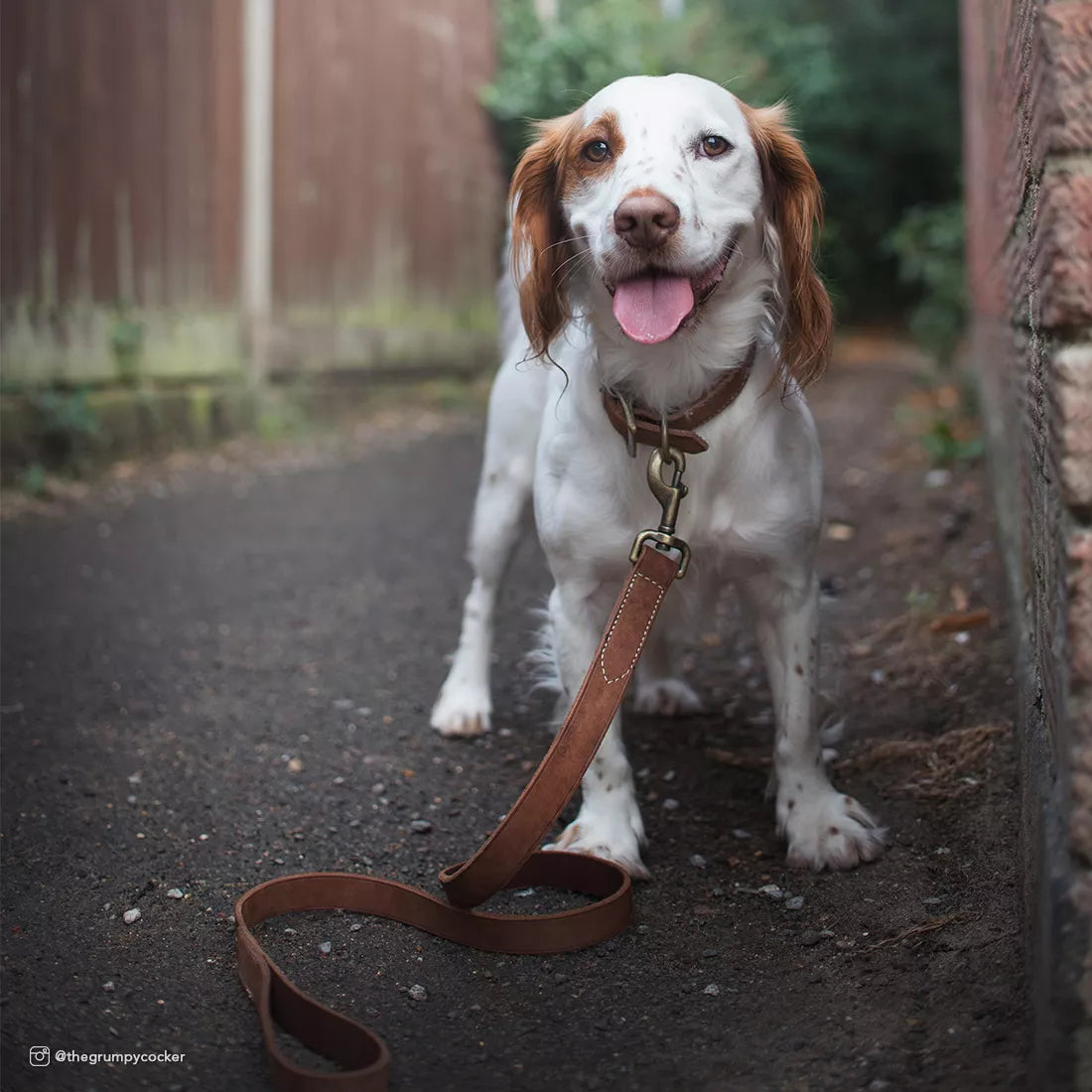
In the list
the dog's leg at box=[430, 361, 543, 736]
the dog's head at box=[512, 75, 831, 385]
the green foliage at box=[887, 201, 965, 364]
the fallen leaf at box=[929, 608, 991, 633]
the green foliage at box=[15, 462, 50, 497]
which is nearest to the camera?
the dog's head at box=[512, 75, 831, 385]

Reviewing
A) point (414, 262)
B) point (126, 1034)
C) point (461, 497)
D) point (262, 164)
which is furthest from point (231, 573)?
point (414, 262)

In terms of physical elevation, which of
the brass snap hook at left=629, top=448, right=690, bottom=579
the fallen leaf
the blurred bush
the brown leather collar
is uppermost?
the blurred bush

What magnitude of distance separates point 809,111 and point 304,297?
5960 mm

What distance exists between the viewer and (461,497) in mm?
5652

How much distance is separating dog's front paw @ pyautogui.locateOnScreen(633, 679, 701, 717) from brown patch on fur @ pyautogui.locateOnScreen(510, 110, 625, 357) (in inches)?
39.5

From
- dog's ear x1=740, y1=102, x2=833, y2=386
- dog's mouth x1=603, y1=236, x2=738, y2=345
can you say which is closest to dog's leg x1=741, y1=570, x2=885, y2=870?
dog's ear x1=740, y1=102, x2=833, y2=386

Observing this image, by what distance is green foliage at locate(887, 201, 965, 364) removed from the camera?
7973 mm

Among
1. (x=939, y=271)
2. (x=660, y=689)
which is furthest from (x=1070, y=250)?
(x=939, y=271)

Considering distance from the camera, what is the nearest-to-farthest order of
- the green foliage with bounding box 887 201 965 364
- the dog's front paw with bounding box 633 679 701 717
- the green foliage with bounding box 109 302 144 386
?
the dog's front paw with bounding box 633 679 701 717 → the green foliage with bounding box 109 302 144 386 → the green foliage with bounding box 887 201 965 364

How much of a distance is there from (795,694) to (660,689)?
0.69 m

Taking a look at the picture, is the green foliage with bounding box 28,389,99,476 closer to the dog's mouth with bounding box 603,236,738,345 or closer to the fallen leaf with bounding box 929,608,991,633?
the fallen leaf with bounding box 929,608,991,633

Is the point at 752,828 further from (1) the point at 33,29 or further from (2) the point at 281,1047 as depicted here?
(1) the point at 33,29

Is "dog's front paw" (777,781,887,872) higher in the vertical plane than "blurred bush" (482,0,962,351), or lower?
lower

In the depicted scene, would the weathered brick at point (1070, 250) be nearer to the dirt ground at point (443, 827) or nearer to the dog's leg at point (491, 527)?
the dirt ground at point (443, 827)
